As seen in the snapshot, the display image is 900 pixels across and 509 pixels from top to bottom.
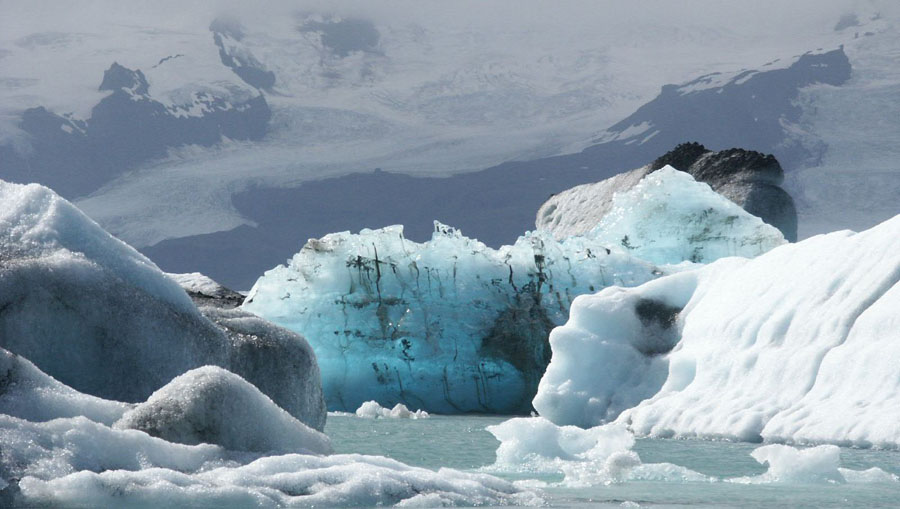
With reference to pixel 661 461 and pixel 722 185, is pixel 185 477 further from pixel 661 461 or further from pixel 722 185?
pixel 722 185

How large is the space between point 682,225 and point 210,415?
2129 cm

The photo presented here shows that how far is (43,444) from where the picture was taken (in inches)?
193

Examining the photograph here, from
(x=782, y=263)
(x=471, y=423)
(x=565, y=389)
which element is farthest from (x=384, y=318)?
(x=782, y=263)

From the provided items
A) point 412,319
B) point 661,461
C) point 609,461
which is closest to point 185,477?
point 609,461

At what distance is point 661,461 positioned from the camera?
9.66m

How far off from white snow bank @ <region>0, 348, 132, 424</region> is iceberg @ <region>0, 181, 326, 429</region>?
1.13m

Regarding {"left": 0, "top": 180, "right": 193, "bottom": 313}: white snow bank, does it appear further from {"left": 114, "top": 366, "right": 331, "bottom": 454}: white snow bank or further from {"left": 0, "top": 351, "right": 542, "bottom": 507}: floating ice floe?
{"left": 114, "top": 366, "right": 331, "bottom": 454}: white snow bank

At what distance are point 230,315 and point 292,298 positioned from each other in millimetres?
12302

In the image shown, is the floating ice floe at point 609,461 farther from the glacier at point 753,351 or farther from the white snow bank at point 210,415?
the glacier at point 753,351

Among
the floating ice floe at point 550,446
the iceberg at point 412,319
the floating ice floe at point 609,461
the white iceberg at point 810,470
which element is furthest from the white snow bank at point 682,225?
the white iceberg at point 810,470

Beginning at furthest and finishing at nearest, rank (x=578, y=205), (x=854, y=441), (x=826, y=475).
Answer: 1. (x=578, y=205)
2. (x=854, y=441)
3. (x=826, y=475)

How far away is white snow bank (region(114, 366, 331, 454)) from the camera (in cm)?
541

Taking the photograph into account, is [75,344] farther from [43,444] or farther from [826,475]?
[826,475]

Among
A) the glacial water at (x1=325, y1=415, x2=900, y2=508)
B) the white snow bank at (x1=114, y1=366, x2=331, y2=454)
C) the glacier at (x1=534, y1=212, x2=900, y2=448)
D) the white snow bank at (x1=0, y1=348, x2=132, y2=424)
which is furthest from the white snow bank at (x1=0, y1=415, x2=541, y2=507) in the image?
the glacier at (x1=534, y1=212, x2=900, y2=448)
